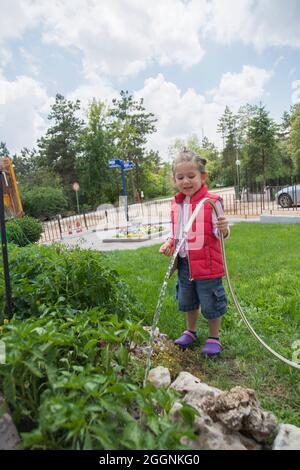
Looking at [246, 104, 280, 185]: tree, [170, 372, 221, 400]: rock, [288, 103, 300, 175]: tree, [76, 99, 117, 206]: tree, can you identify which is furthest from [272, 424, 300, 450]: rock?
[288, 103, 300, 175]: tree

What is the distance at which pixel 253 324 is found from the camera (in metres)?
3.06

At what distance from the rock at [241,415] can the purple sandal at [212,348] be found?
0.97 meters

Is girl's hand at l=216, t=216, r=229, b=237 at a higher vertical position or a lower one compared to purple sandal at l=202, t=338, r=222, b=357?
higher

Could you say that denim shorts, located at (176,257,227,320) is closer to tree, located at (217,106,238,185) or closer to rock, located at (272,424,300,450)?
rock, located at (272,424,300,450)

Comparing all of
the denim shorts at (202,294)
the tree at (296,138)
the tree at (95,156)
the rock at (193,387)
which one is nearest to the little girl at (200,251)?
the denim shorts at (202,294)

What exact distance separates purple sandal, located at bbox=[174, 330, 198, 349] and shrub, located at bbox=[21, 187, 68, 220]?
20.7 meters

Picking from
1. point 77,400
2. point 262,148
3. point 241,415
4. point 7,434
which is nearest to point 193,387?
point 241,415

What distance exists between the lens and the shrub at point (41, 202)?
71.9 ft

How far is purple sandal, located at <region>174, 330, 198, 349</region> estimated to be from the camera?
2.66 meters

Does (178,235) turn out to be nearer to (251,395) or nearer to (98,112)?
(251,395)

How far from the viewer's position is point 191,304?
2639 mm
